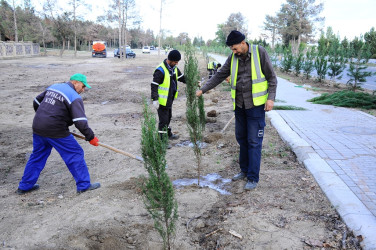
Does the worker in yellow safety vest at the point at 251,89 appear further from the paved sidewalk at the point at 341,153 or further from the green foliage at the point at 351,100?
the green foliage at the point at 351,100

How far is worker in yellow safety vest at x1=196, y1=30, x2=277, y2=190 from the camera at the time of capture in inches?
149

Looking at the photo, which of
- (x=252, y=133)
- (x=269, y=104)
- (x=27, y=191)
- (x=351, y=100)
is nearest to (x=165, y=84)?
(x=252, y=133)

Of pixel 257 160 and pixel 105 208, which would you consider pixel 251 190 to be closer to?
pixel 257 160

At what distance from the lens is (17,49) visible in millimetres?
34188

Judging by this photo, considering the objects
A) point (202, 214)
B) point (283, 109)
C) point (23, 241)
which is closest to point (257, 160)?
point (202, 214)

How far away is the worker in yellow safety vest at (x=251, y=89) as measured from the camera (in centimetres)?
379

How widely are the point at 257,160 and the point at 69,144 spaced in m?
2.53

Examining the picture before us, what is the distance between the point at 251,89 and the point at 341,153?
88.4 inches

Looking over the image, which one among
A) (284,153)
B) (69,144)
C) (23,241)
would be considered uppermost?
(69,144)

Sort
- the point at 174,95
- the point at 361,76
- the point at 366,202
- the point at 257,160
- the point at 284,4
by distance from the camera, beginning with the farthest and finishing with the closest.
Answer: the point at 284,4 < the point at 361,76 < the point at 174,95 < the point at 257,160 < the point at 366,202

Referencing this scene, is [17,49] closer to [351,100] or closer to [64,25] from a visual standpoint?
[64,25]

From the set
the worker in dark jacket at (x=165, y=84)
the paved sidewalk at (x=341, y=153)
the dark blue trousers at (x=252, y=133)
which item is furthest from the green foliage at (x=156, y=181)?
the worker in dark jacket at (x=165, y=84)

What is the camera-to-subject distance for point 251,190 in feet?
13.3

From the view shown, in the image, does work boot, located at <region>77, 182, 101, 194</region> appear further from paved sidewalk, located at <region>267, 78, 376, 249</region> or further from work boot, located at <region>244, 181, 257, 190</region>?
paved sidewalk, located at <region>267, 78, 376, 249</region>
